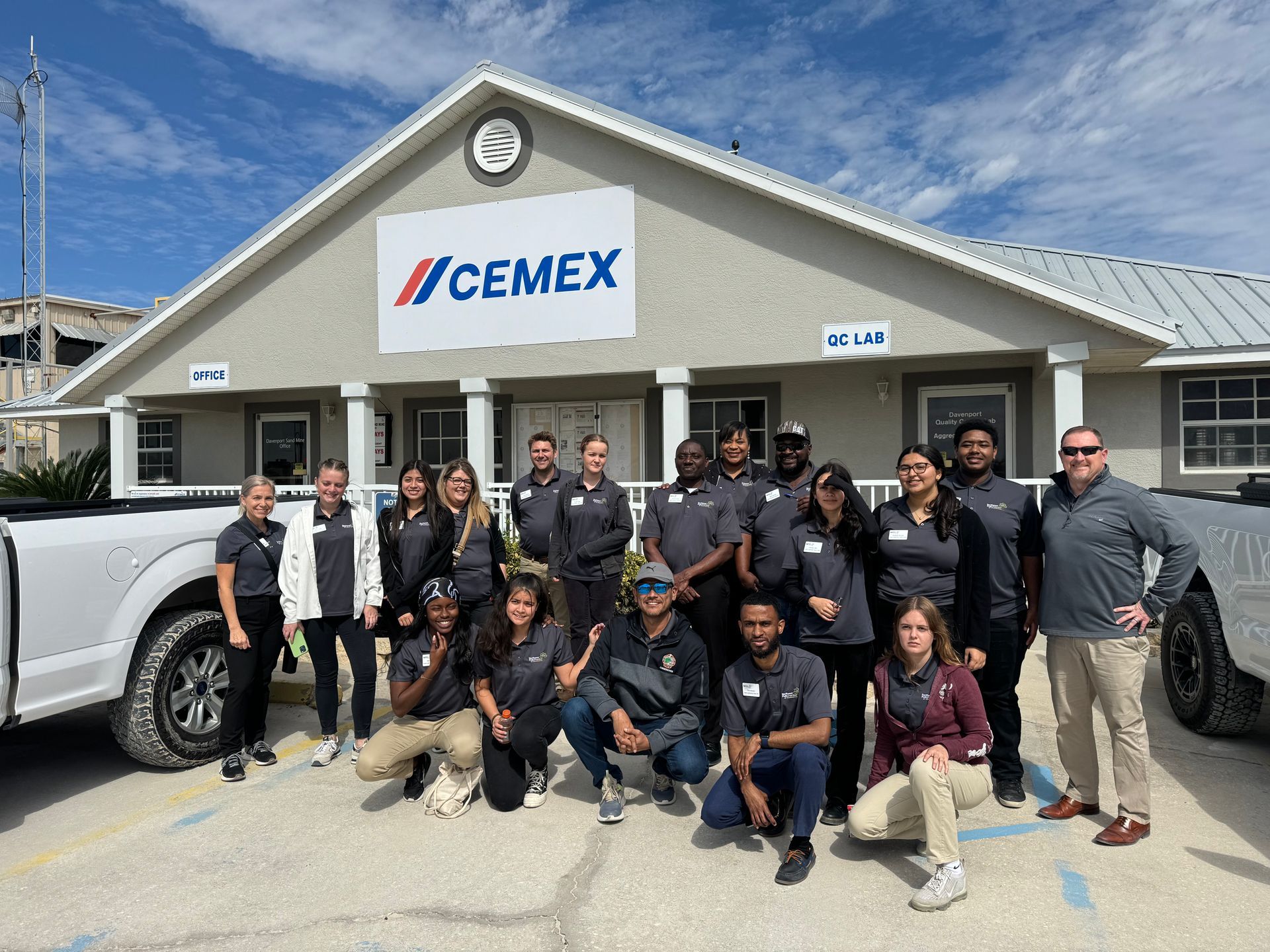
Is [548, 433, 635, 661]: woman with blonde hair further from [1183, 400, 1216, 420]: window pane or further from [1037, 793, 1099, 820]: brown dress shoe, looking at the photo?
[1183, 400, 1216, 420]: window pane

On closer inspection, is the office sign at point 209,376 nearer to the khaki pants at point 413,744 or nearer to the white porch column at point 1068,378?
the khaki pants at point 413,744

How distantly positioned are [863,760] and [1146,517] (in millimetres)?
1990

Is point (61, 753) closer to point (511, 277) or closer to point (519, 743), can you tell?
point (519, 743)

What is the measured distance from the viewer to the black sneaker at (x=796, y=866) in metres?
3.14

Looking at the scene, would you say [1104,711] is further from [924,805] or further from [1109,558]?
[924,805]

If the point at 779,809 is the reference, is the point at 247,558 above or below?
above

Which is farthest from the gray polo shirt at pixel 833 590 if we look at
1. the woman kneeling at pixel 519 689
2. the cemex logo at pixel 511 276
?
the cemex logo at pixel 511 276

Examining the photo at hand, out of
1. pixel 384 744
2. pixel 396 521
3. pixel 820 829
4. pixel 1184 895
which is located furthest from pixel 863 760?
pixel 396 521

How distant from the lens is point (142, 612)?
13.8 ft

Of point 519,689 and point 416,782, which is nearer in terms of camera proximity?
point 519,689

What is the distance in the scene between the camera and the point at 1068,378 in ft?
26.9

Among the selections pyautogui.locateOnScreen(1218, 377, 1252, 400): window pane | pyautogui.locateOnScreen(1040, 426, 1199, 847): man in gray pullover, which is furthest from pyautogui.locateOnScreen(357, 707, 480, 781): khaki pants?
pyautogui.locateOnScreen(1218, 377, 1252, 400): window pane

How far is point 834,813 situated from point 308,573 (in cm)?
296

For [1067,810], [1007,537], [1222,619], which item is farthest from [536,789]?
[1222,619]
